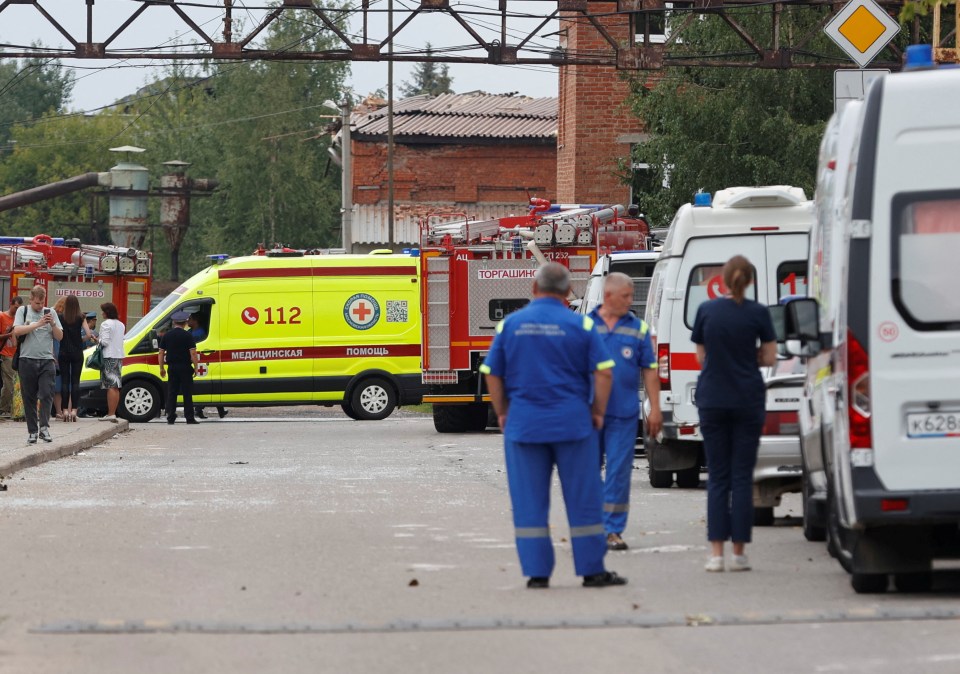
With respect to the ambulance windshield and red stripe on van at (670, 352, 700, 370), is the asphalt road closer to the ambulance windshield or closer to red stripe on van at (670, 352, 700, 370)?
red stripe on van at (670, 352, 700, 370)

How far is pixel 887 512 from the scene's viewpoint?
859 cm

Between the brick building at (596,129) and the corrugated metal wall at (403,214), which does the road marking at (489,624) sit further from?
the corrugated metal wall at (403,214)

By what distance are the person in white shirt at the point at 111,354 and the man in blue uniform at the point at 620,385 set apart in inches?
677

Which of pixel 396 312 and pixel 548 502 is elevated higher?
pixel 396 312

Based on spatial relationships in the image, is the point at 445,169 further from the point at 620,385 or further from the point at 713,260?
the point at 620,385

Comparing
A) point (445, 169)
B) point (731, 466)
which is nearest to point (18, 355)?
point (731, 466)

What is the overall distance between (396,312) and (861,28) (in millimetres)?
14742

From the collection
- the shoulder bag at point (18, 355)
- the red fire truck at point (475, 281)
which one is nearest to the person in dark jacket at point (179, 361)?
the shoulder bag at point (18, 355)

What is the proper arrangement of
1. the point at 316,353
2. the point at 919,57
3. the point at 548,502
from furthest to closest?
the point at 316,353, the point at 548,502, the point at 919,57

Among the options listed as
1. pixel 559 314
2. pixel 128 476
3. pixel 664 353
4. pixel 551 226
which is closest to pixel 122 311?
pixel 551 226

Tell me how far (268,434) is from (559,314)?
1713cm

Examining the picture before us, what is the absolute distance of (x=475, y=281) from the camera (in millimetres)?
26266

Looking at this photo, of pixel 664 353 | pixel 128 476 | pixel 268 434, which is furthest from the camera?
pixel 268 434

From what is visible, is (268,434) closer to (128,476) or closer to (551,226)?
(551,226)
